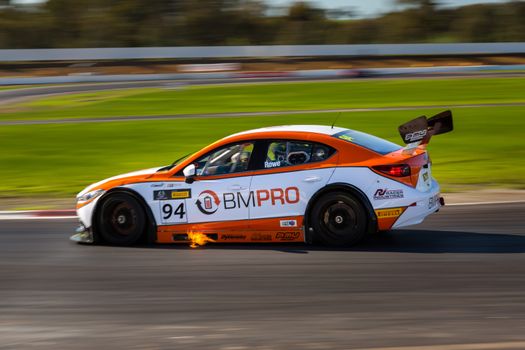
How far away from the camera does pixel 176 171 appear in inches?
363

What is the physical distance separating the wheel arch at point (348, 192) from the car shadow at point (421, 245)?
9.6 inches

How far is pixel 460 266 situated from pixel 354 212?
4.32 ft

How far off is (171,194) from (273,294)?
2.45 metres

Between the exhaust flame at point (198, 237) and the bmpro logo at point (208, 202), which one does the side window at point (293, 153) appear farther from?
the exhaust flame at point (198, 237)

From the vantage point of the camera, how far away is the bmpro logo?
29.6 ft

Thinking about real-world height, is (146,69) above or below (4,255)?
above

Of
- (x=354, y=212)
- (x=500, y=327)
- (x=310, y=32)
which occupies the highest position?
(x=310, y=32)

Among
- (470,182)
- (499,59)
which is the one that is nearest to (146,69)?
(499,59)

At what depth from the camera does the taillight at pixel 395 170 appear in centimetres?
868

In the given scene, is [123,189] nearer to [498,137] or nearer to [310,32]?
[498,137]

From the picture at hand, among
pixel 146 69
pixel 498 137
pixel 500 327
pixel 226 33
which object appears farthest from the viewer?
pixel 226 33

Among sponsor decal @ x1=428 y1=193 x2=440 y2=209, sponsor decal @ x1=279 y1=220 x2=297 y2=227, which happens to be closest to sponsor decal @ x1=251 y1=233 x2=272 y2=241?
sponsor decal @ x1=279 y1=220 x2=297 y2=227

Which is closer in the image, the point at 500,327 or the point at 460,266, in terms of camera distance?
the point at 500,327

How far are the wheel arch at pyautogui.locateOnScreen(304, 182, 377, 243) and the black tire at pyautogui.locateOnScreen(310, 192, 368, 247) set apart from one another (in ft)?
0.12
